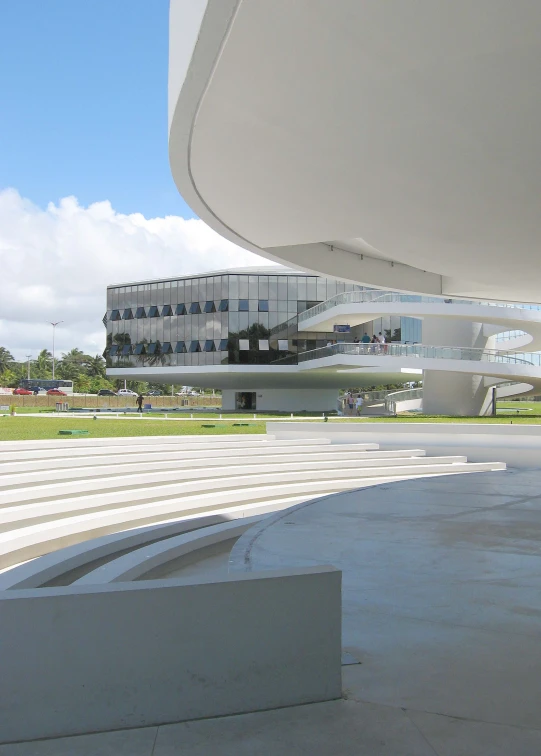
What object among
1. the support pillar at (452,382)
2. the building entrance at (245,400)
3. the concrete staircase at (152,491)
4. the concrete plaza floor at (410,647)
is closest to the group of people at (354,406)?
the support pillar at (452,382)

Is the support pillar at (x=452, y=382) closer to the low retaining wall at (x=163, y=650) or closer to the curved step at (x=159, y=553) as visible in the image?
the curved step at (x=159, y=553)

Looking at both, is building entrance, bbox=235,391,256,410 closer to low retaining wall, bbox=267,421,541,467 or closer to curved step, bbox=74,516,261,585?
low retaining wall, bbox=267,421,541,467

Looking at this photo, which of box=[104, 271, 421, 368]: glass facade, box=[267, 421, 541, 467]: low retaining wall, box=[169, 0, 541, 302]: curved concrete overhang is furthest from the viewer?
box=[104, 271, 421, 368]: glass facade

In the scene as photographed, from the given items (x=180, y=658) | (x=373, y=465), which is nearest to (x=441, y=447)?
(x=373, y=465)

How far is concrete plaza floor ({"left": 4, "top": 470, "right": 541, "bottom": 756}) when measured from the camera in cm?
347

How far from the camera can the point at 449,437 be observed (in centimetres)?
2377

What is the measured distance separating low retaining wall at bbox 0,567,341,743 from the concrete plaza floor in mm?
92

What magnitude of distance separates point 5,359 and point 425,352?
114 metres

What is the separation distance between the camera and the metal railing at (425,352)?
37.5 metres

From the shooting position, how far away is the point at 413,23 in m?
5.03

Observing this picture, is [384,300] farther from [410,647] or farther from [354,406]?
[410,647]

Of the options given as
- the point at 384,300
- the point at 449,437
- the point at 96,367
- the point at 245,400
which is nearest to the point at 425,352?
the point at 384,300

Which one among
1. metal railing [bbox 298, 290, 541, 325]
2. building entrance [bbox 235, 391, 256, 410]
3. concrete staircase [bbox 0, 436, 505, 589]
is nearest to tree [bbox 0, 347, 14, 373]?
building entrance [bbox 235, 391, 256, 410]

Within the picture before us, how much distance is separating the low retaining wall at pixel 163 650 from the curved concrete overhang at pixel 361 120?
3.70 metres
